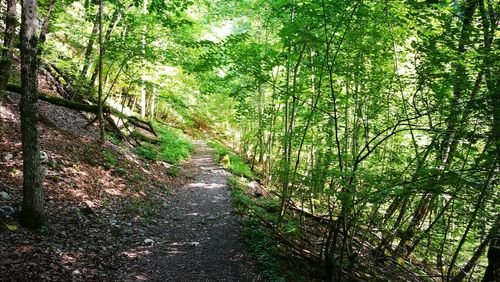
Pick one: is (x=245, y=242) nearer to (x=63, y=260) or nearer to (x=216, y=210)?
(x=216, y=210)

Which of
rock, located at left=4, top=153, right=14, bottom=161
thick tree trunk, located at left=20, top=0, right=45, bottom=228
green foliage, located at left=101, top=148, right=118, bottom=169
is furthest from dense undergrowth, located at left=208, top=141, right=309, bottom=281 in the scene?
rock, located at left=4, top=153, right=14, bottom=161

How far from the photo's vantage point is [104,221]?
6867 mm

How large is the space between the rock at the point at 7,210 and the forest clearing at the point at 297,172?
0.01 m

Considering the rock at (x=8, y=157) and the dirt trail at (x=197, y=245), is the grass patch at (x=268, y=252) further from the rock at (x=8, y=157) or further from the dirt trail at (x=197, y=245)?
the rock at (x=8, y=157)

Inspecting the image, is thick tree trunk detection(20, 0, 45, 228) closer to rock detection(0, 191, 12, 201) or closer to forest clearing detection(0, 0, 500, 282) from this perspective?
forest clearing detection(0, 0, 500, 282)

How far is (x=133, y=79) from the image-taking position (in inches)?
508

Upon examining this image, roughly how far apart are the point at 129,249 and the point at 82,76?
30.9ft

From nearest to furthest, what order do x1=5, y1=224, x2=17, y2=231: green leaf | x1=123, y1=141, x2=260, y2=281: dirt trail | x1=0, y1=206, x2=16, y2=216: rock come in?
x1=5, y1=224, x2=17, y2=231: green leaf → x1=0, y1=206, x2=16, y2=216: rock → x1=123, y1=141, x2=260, y2=281: dirt trail

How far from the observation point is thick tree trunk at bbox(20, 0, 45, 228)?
15.3ft

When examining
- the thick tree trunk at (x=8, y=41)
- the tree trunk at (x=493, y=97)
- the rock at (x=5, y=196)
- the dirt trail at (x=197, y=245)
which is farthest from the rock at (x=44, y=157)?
the tree trunk at (x=493, y=97)

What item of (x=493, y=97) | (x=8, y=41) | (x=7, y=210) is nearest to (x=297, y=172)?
(x=493, y=97)

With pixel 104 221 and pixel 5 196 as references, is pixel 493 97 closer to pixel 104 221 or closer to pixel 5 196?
pixel 104 221

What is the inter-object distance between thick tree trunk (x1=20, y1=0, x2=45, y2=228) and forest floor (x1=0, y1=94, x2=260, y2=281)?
516 mm

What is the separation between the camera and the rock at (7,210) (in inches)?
207
